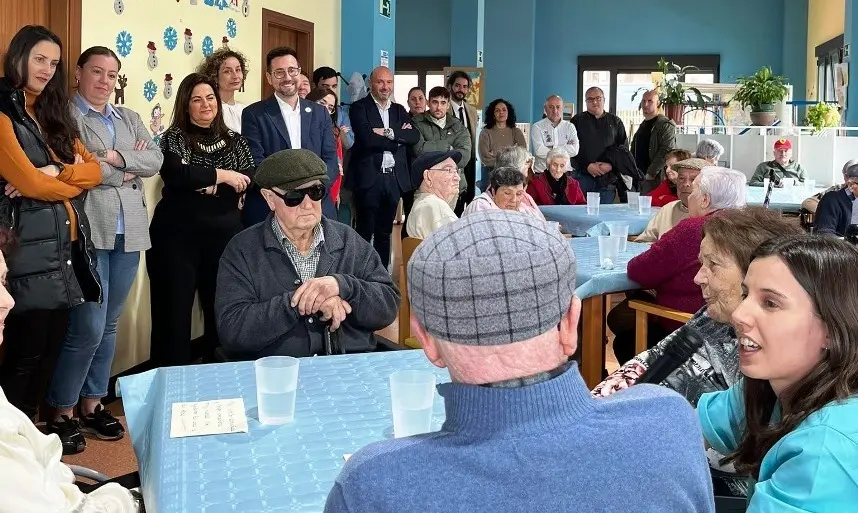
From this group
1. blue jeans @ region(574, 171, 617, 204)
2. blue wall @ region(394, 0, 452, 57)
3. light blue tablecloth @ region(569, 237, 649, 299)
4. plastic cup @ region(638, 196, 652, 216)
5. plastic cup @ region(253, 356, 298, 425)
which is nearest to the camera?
plastic cup @ region(253, 356, 298, 425)

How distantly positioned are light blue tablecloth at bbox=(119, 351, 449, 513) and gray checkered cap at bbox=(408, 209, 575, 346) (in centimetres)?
67

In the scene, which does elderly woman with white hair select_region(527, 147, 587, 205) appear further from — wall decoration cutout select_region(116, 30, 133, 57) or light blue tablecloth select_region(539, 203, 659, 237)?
wall decoration cutout select_region(116, 30, 133, 57)

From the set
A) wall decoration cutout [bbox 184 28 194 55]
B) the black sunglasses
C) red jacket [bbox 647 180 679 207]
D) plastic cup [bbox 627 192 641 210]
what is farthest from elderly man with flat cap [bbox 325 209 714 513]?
red jacket [bbox 647 180 679 207]

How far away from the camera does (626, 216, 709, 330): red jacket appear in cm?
367

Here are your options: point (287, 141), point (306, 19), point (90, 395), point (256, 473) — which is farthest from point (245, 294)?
point (306, 19)

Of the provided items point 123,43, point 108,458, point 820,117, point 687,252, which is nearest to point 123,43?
point 123,43

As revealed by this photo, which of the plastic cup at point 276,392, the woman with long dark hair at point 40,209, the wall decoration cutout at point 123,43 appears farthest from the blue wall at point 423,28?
the plastic cup at point 276,392

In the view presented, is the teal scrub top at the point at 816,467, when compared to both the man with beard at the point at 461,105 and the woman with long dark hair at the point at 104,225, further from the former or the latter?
the man with beard at the point at 461,105

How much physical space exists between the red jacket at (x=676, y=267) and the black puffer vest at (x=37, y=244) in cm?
220

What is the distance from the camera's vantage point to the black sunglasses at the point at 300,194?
117 inches

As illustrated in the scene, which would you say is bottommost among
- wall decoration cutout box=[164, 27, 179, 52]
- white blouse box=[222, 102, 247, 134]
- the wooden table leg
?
the wooden table leg

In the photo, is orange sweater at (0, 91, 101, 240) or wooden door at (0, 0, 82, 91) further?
wooden door at (0, 0, 82, 91)

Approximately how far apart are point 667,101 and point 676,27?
671 cm

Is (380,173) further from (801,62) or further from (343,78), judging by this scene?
(801,62)
